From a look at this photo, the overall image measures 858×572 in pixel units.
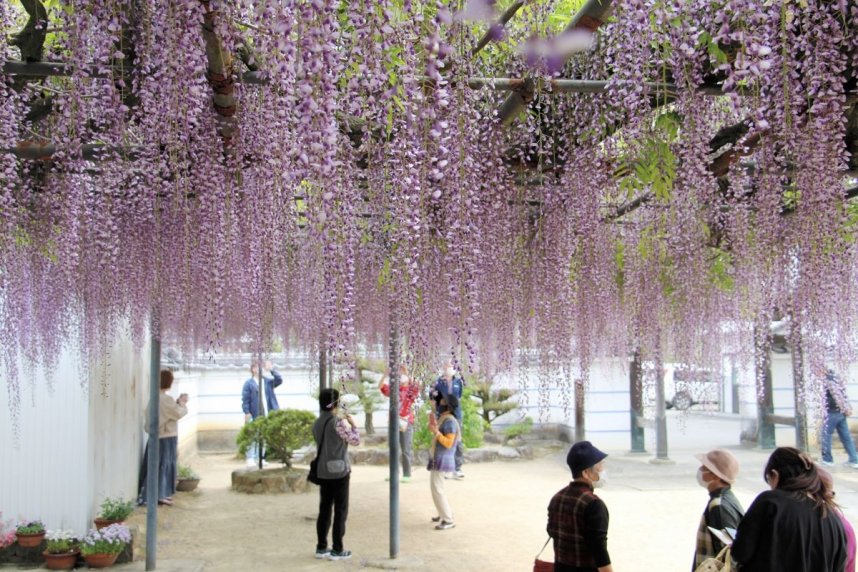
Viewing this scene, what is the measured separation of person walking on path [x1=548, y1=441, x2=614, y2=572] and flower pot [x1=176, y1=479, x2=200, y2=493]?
662 cm

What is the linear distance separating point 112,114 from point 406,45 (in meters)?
1.38

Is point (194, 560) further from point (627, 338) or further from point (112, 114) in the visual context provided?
point (627, 338)

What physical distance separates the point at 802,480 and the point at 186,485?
7.65 meters

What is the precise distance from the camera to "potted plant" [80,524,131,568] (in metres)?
5.55

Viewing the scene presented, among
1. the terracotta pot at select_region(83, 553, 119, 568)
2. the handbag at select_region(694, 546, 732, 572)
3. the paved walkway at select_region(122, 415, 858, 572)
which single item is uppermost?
the handbag at select_region(694, 546, 732, 572)

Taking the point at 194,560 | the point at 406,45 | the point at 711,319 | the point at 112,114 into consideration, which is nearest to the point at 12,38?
the point at 112,114

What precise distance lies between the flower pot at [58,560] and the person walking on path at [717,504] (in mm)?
4339

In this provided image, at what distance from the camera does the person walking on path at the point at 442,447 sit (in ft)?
22.1

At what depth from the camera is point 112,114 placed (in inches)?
120

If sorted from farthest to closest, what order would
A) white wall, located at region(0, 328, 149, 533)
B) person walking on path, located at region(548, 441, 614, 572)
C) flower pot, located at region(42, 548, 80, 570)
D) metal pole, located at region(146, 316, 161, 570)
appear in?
white wall, located at region(0, 328, 149, 533), flower pot, located at region(42, 548, 80, 570), metal pole, located at region(146, 316, 161, 570), person walking on path, located at region(548, 441, 614, 572)

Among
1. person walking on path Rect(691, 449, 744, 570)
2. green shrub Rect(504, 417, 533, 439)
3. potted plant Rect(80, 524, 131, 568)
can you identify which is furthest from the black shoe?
green shrub Rect(504, 417, 533, 439)

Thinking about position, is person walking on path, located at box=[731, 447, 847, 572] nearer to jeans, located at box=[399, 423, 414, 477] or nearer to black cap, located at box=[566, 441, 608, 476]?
black cap, located at box=[566, 441, 608, 476]

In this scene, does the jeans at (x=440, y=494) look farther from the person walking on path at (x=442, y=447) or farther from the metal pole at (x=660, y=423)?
the metal pole at (x=660, y=423)

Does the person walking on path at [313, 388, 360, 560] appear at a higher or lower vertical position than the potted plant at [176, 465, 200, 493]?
higher
